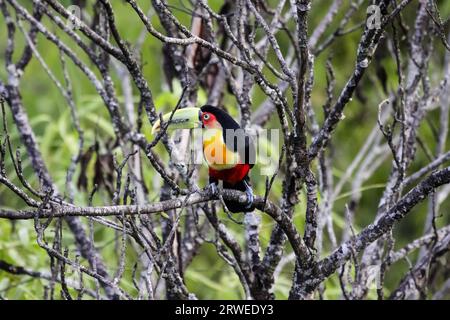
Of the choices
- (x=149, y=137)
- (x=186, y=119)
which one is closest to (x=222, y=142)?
(x=186, y=119)

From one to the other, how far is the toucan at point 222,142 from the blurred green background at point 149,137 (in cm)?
38

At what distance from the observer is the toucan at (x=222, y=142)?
2889 mm

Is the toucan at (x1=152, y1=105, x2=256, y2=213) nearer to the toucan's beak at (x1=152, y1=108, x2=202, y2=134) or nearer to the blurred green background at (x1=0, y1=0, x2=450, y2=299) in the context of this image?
the toucan's beak at (x1=152, y1=108, x2=202, y2=134)

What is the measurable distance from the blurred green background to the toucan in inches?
15.1

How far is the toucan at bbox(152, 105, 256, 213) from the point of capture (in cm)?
289

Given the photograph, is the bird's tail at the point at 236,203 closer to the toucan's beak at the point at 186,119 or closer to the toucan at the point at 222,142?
the toucan at the point at 222,142

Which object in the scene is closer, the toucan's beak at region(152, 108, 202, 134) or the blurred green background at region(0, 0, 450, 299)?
the toucan's beak at region(152, 108, 202, 134)

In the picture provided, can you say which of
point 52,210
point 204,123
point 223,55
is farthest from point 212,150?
point 52,210

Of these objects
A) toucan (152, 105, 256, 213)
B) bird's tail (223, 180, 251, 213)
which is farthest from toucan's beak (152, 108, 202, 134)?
bird's tail (223, 180, 251, 213)

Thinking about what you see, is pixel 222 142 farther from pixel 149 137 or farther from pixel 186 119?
pixel 149 137

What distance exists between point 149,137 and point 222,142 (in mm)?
1159

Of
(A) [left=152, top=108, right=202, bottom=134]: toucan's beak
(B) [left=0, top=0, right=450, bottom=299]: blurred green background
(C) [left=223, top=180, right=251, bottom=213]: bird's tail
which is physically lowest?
(C) [left=223, top=180, right=251, bottom=213]: bird's tail
